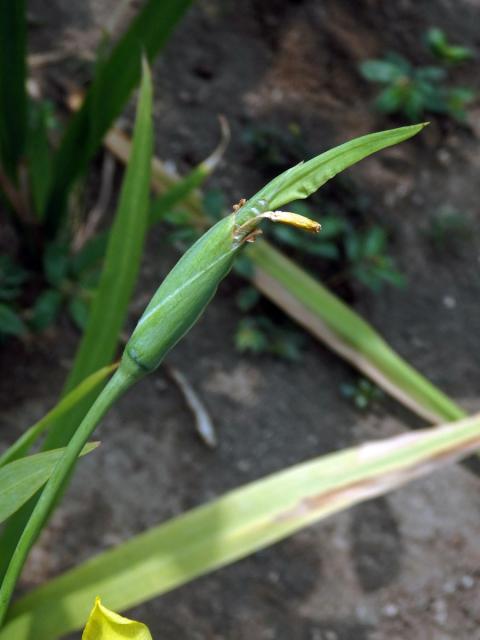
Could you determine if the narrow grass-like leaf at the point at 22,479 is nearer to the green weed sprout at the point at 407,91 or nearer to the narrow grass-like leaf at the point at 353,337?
the narrow grass-like leaf at the point at 353,337

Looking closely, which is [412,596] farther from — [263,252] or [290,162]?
[290,162]

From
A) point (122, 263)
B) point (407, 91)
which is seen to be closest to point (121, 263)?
point (122, 263)

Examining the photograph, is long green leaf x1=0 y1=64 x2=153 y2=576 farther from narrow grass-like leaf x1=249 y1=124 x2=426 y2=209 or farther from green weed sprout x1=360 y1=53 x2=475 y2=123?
green weed sprout x1=360 y1=53 x2=475 y2=123

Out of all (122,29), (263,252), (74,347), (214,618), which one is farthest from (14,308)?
(122,29)

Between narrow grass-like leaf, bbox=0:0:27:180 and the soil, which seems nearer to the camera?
narrow grass-like leaf, bbox=0:0:27:180

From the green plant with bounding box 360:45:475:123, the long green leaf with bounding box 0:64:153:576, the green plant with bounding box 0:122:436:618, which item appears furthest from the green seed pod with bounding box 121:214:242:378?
the green plant with bounding box 360:45:475:123

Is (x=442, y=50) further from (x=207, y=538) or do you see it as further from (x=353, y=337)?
(x=207, y=538)

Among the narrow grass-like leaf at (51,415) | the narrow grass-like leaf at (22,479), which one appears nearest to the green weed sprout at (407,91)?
the narrow grass-like leaf at (51,415)
